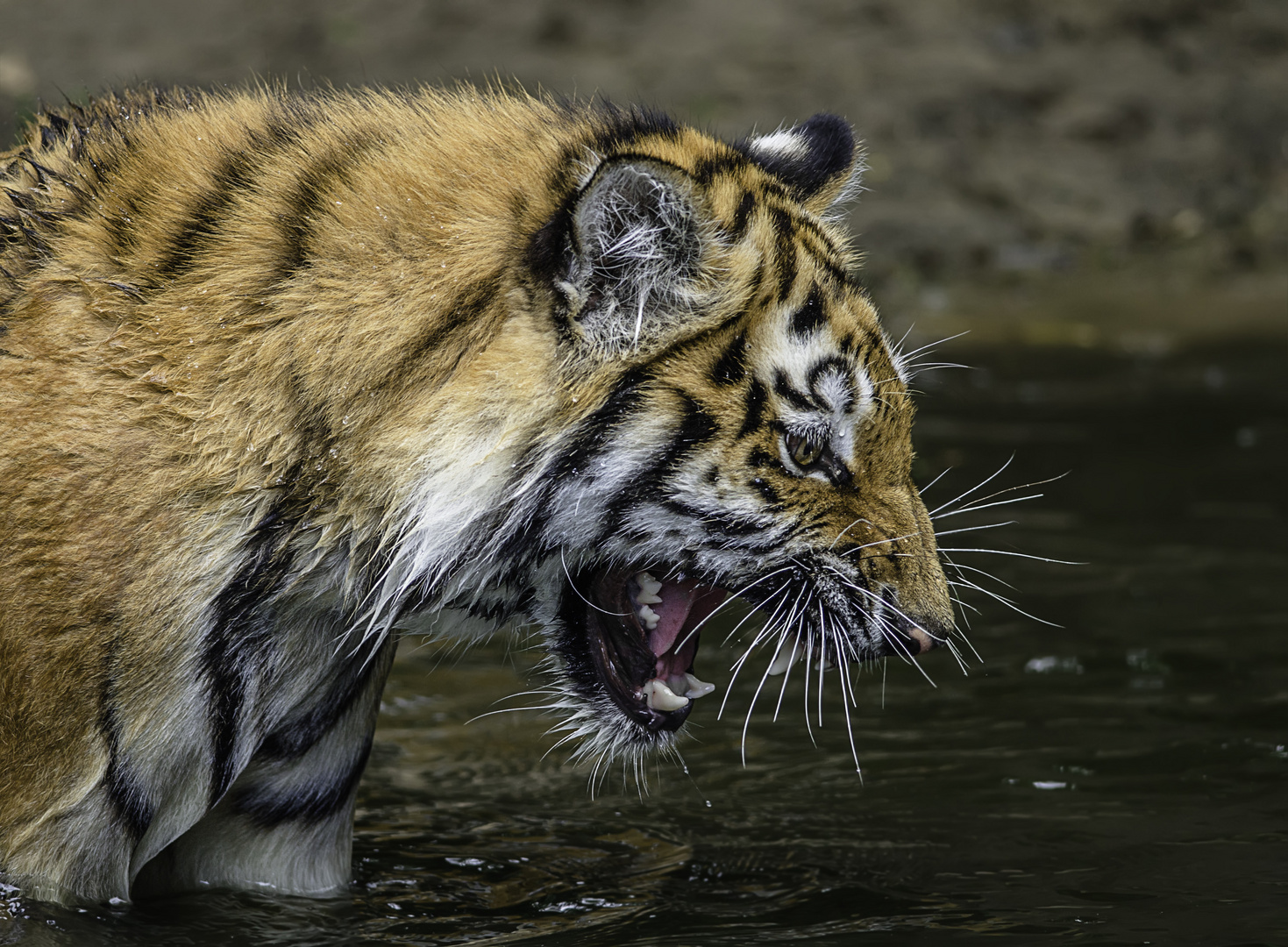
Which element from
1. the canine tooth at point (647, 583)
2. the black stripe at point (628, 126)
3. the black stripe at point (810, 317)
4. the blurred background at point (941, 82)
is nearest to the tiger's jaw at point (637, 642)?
the canine tooth at point (647, 583)

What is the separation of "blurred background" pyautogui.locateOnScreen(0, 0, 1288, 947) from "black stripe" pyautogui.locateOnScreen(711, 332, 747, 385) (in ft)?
1.77

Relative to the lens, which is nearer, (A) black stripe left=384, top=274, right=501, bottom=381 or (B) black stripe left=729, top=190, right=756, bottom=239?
(A) black stripe left=384, top=274, right=501, bottom=381

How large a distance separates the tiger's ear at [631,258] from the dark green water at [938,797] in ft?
3.43

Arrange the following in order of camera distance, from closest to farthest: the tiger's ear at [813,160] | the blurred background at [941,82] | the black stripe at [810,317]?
the black stripe at [810,317]
the tiger's ear at [813,160]
the blurred background at [941,82]

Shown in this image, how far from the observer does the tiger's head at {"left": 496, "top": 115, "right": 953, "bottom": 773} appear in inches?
106

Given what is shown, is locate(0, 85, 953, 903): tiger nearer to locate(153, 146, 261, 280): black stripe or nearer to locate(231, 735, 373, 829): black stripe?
locate(153, 146, 261, 280): black stripe

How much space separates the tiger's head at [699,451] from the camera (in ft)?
8.80

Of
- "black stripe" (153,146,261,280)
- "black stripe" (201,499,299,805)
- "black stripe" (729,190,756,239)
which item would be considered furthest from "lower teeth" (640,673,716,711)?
"black stripe" (153,146,261,280)

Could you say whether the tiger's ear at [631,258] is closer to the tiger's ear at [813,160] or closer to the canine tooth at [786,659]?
the tiger's ear at [813,160]

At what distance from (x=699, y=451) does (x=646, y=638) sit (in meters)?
0.48

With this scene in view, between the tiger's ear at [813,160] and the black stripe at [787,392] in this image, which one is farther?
the tiger's ear at [813,160]

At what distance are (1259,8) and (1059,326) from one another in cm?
375

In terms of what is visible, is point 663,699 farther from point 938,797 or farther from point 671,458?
point 938,797

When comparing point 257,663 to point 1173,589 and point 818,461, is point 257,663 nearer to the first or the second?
point 818,461
